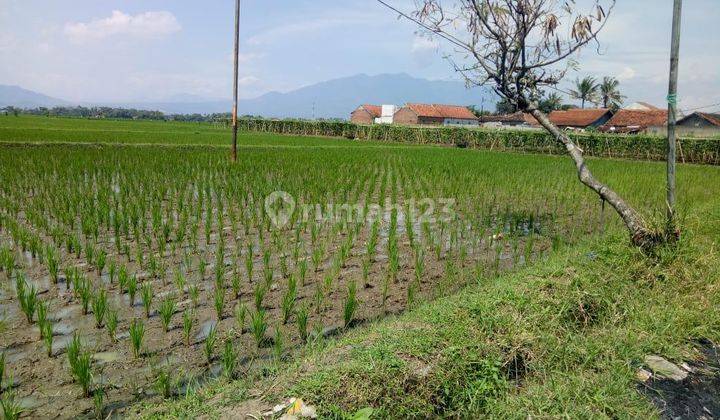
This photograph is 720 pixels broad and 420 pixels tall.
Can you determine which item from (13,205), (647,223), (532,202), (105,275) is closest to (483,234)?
(647,223)

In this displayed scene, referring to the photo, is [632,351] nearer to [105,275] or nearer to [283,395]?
[283,395]

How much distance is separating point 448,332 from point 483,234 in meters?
4.13

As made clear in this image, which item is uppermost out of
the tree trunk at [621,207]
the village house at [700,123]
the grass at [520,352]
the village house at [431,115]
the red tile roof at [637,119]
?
the village house at [431,115]

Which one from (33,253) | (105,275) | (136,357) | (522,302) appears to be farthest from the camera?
(33,253)

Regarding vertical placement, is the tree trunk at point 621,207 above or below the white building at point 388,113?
Result: below

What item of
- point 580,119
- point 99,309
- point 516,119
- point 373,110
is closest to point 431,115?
point 516,119

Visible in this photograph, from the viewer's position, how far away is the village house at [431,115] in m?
52.7

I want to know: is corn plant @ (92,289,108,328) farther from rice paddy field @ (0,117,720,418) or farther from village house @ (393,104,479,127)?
village house @ (393,104,479,127)

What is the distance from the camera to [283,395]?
94.9 inches

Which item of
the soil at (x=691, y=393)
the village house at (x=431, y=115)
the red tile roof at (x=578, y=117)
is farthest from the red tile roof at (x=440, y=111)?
the soil at (x=691, y=393)

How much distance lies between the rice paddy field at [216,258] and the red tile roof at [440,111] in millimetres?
41372

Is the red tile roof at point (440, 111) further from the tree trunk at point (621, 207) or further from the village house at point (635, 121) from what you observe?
the tree trunk at point (621, 207)

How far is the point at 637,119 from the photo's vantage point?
4081 cm

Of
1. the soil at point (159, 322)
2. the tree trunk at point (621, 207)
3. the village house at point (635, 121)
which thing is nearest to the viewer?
the soil at point (159, 322)
